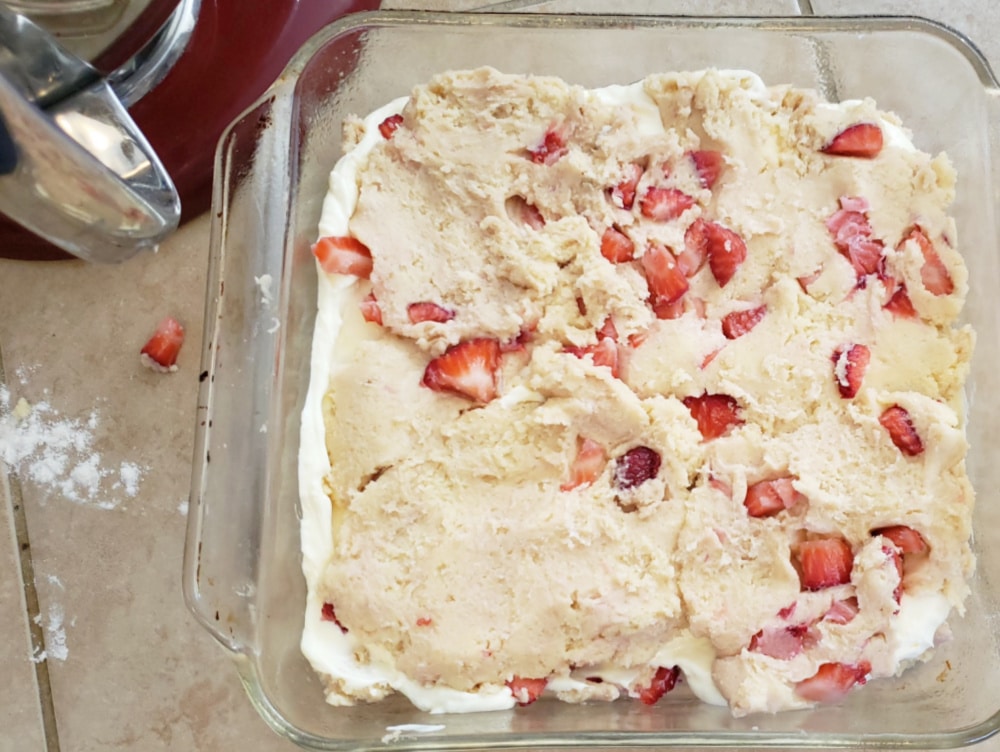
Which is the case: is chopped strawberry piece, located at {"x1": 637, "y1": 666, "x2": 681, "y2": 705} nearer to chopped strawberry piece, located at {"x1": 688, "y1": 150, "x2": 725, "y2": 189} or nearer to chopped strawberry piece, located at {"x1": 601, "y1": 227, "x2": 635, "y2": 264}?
chopped strawberry piece, located at {"x1": 601, "y1": 227, "x2": 635, "y2": 264}

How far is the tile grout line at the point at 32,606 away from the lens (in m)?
1.69

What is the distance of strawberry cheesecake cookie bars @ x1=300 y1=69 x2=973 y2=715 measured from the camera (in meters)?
1.41

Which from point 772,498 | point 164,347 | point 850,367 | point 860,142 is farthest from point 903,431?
point 164,347

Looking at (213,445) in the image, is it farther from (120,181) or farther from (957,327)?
(957,327)

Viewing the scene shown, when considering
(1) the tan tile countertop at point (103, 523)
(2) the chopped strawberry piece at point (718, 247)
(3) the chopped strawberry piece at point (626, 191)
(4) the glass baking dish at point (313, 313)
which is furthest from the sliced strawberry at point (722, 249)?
(1) the tan tile countertop at point (103, 523)

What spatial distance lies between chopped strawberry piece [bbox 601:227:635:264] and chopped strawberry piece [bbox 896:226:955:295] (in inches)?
16.9

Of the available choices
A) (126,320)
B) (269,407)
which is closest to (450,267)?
(269,407)

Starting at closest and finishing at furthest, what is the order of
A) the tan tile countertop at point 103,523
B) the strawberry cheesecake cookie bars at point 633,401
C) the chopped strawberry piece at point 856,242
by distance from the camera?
the strawberry cheesecake cookie bars at point 633,401
the chopped strawberry piece at point 856,242
the tan tile countertop at point 103,523

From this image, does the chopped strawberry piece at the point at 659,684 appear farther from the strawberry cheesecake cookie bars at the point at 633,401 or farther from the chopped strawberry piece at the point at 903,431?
the chopped strawberry piece at the point at 903,431

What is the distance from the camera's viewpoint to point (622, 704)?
4.89 feet

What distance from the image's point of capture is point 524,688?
1.43 metres

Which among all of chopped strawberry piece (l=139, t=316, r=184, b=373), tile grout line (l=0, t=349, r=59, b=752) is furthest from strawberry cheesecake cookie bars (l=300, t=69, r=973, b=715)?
tile grout line (l=0, t=349, r=59, b=752)

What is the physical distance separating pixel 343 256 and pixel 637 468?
1.82ft

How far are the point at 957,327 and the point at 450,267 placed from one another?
2.69 ft
